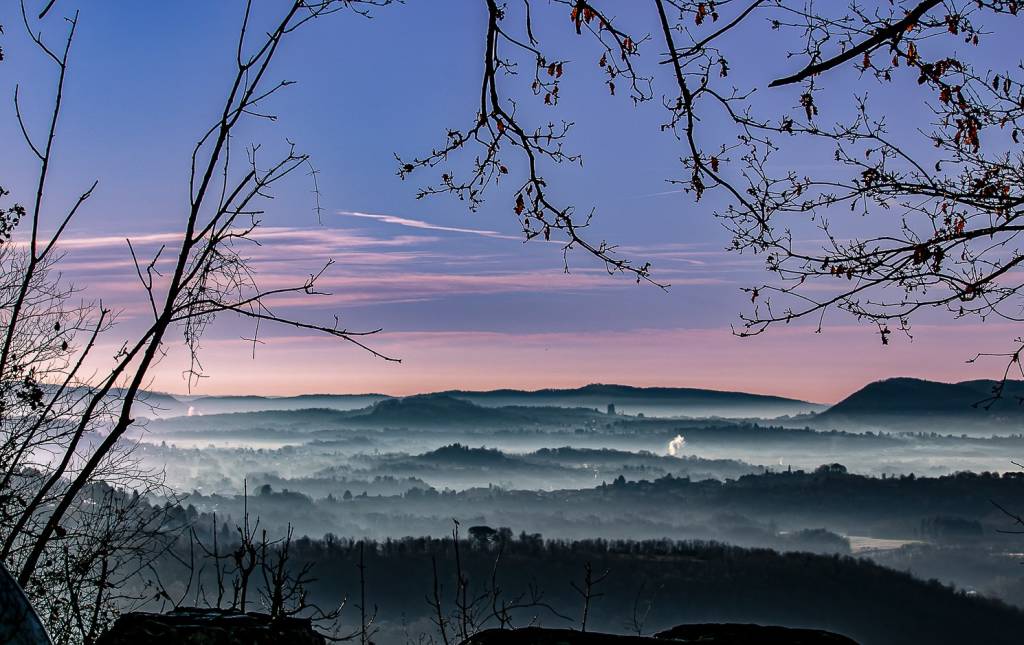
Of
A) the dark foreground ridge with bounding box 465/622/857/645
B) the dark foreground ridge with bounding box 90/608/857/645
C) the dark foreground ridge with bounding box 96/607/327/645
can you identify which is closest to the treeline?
the dark foreground ridge with bounding box 465/622/857/645

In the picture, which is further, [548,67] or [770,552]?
[770,552]

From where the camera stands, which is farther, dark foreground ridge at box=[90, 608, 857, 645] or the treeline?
the treeline

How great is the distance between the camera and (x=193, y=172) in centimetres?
424

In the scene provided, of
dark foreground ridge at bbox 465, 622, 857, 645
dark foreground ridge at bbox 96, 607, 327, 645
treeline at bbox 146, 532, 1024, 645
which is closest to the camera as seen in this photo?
dark foreground ridge at bbox 465, 622, 857, 645

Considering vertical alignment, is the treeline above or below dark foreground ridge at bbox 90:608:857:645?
below

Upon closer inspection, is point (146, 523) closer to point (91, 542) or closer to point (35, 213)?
point (91, 542)

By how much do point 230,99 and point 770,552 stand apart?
19788cm

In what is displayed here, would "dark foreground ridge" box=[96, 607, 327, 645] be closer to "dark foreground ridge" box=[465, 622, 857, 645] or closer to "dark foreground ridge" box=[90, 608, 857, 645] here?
"dark foreground ridge" box=[90, 608, 857, 645]

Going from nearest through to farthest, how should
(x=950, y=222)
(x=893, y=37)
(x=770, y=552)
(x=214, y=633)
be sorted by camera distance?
(x=214, y=633), (x=893, y=37), (x=950, y=222), (x=770, y=552)

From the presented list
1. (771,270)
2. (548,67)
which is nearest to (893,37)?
(548,67)

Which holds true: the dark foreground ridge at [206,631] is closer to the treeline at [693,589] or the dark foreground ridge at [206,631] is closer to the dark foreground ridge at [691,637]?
the dark foreground ridge at [691,637]

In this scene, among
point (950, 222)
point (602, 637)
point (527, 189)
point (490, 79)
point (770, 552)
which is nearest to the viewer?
point (602, 637)

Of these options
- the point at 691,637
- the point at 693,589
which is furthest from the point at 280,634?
the point at 693,589

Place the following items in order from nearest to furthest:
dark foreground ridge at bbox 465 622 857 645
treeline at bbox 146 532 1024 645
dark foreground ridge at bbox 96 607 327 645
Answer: dark foreground ridge at bbox 465 622 857 645 → dark foreground ridge at bbox 96 607 327 645 → treeline at bbox 146 532 1024 645
